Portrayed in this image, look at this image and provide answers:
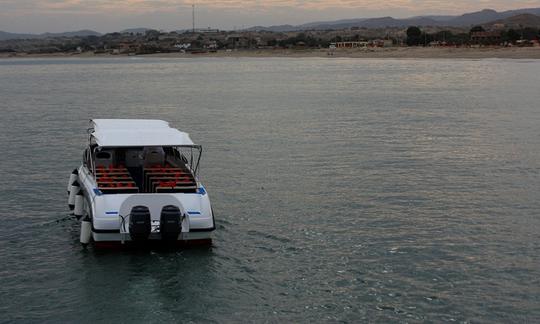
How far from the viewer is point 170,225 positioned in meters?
17.4

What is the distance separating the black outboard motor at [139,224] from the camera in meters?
17.2

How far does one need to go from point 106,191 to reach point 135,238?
2.15 meters

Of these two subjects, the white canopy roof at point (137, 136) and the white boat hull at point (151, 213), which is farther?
the white canopy roof at point (137, 136)

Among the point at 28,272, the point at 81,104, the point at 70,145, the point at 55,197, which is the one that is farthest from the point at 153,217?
the point at 81,104

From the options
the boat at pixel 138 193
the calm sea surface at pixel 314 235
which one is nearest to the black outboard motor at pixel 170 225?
the boat at pixel 138 193

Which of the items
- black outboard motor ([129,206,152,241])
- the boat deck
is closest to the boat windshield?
the boat deck

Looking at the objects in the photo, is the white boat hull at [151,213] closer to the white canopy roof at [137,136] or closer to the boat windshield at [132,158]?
the white canopy roof at [137,136]

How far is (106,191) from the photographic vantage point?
18.9 m

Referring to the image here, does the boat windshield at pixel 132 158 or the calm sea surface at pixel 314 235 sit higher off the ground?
the boat windshield at pixel 132 158

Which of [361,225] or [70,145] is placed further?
[70,145]

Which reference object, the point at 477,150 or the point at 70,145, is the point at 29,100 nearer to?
the point at 70,145

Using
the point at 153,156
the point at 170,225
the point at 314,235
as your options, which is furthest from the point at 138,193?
the point at 314,235

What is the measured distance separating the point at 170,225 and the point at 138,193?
5.56 ft

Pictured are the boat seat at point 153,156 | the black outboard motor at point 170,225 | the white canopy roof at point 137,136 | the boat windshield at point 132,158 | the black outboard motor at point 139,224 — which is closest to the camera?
the black outboard motor at point 139,224
